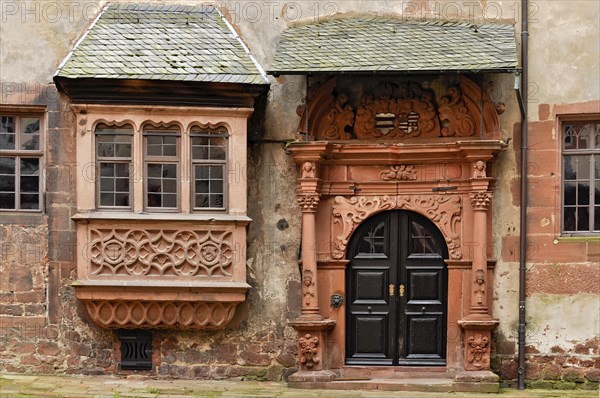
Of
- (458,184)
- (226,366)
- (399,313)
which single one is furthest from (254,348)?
(458,184)

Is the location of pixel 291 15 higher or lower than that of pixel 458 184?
higher

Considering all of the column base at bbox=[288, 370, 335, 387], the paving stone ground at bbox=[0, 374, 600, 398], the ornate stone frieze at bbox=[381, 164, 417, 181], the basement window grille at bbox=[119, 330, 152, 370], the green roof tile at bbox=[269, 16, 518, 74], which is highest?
the green roof tile at bbox=[269, 16, 518, 74]

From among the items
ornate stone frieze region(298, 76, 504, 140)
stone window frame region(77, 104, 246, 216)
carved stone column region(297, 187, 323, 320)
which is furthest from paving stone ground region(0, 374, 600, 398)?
ornate stone frieze region(298, 76, 504, 140)

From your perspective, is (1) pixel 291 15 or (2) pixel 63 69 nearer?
(2) pixel 63 69

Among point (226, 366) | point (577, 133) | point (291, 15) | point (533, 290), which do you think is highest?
point (291, 15)

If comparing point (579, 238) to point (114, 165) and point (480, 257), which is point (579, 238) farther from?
point (114, 165)

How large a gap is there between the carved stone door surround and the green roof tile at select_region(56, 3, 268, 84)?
4.21ft

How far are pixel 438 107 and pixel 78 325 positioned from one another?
5537 mm

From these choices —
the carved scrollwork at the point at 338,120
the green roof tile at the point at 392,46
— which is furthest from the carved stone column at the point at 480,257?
the carved scrollwork at the point at 338,120

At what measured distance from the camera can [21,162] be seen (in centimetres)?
1279

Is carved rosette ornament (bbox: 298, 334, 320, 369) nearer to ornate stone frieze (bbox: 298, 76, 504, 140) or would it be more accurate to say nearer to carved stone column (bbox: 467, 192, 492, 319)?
carved stone column (bbox: 467, 192, 492, 319)

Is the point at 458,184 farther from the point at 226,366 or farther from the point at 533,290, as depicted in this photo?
the point at 226,366

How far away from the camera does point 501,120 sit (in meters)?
12.4

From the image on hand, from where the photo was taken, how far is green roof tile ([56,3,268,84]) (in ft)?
39.3
